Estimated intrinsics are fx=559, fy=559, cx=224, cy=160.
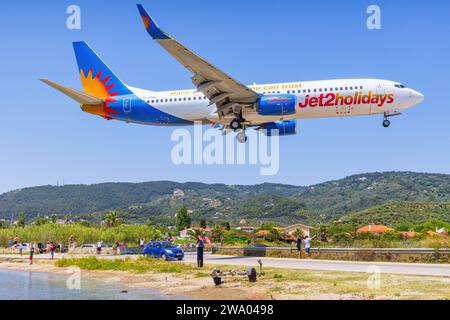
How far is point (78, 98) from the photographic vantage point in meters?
43.2

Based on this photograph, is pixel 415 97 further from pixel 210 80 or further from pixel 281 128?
pixel 210 80

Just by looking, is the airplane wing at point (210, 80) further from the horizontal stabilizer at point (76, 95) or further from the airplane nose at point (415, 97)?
the airplane nose at point (415, 97)

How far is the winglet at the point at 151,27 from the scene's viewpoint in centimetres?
3173

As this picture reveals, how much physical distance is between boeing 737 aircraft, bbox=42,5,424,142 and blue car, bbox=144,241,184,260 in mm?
9439

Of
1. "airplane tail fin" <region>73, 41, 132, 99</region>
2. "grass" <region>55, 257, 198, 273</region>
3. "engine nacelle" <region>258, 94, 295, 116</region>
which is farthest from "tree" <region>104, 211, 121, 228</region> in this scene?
"engine nacelle" <region>258, 94, 295, 116</region>

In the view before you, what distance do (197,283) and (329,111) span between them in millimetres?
18188

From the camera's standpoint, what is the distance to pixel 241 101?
132 feet

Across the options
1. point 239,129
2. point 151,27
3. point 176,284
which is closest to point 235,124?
point 239,129

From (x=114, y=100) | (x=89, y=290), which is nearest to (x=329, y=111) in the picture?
(x=114, y=100)

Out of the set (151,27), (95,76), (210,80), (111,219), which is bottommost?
(111,219)

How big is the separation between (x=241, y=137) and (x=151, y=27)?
12799mm

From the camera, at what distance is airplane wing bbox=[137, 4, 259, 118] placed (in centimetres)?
3213

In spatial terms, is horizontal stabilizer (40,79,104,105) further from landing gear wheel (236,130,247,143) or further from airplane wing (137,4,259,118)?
landing gear wheel (236,130,247,143)
